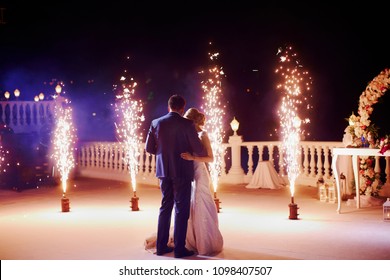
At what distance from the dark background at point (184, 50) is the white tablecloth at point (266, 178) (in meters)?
7.10

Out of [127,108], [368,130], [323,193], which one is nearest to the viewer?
[368,130]

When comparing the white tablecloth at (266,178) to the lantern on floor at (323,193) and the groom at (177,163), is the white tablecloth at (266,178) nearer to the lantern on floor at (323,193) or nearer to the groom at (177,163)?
the lantern on floor at (323,193)

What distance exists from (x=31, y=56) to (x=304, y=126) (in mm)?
10789

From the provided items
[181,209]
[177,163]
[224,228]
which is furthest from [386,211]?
[177,163]

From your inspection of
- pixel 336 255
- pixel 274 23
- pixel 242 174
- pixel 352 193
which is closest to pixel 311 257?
pixel 336 255

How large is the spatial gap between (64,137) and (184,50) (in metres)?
6.50

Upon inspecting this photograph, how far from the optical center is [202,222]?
6.58m

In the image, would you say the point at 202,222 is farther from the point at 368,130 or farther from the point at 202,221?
the point at 368,130

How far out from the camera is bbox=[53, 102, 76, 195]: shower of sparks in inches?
598

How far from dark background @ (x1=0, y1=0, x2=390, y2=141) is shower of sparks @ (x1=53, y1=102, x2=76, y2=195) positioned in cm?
164

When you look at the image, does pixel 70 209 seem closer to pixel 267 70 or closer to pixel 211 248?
pixel 211 248

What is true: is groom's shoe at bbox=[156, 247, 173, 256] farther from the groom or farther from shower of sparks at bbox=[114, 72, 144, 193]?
shower of sparks at bbox=[114, 72, 144, 193]

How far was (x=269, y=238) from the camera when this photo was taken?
743 centimetres

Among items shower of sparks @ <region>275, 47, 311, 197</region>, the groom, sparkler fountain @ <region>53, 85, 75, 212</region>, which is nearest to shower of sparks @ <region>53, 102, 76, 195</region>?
sparkler fountain @ <region>53, 85, 75, 212</region>
